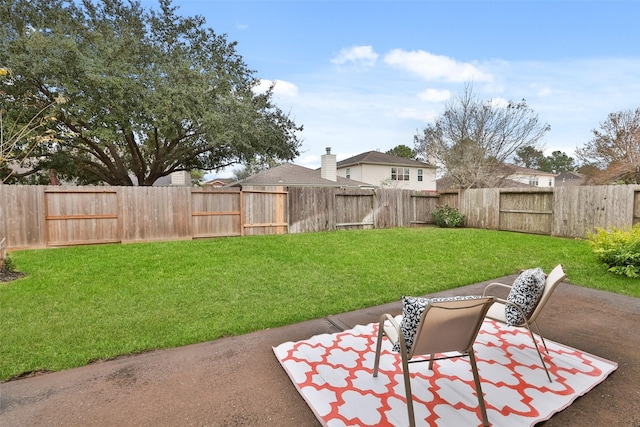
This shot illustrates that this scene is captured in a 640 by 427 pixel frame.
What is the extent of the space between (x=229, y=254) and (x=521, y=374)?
622 centimetres

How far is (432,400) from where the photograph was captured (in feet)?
8.12

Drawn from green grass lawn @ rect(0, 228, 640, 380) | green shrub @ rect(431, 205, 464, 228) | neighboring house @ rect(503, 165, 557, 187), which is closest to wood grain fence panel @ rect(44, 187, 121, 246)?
green grass lawn @ rect(0, 228, 640, 380)

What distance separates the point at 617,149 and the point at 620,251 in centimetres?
1970

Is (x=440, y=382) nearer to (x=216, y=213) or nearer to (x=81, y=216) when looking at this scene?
(x=216, y=213)

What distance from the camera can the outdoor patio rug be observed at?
7.57 feet

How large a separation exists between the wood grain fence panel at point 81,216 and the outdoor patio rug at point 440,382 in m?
7.61

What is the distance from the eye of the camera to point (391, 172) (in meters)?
26.1

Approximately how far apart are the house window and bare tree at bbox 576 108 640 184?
12115 millimetres

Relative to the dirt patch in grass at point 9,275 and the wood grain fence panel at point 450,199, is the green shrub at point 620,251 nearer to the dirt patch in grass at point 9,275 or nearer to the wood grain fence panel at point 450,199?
the wood grain fence panel at point 450,199

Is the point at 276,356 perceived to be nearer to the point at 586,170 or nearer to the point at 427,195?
the point at 427,195

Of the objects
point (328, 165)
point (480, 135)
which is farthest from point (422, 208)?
point (480, 135)

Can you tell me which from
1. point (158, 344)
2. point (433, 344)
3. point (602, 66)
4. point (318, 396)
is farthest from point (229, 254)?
point (602, 66)

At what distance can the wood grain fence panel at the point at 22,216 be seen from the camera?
25.5ft

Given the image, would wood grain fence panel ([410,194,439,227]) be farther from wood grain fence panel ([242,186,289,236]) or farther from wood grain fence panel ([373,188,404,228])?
wood grain fence panel ([242,186,289,236])
